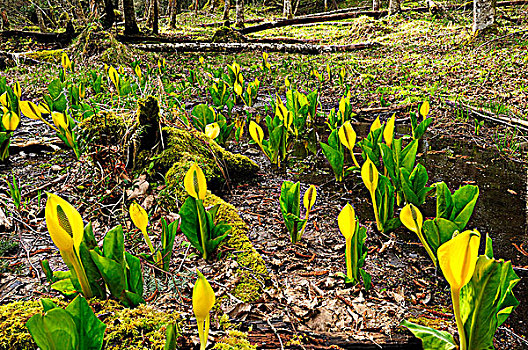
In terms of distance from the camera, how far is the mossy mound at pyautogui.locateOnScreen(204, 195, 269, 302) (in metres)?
1.77

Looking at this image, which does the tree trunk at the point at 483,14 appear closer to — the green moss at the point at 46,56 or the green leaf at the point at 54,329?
the green moss at the point at 46,56

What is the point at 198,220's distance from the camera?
188 centimetres

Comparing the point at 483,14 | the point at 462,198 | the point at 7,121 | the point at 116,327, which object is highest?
the point at 483,14

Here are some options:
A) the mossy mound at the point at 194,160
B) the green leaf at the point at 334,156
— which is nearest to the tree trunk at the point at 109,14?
the mossy mound at the point at 194,160

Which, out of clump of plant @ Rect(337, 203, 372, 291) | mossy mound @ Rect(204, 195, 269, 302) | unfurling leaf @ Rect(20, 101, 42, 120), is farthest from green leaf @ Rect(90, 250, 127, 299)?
unfurling leaf @ Rect(20, 101, 42, 120)

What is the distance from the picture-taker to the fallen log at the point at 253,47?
10758 millimetres

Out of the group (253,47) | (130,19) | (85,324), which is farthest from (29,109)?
(130,19)

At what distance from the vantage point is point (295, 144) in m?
4.11

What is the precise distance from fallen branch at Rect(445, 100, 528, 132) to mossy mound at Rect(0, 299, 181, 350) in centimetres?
371

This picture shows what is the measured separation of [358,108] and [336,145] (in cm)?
254

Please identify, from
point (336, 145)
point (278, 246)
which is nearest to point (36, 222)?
point (278, 246)

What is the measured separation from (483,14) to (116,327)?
9456 mm

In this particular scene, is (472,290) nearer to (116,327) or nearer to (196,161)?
(116,327)

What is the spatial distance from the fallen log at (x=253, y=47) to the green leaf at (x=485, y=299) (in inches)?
404
